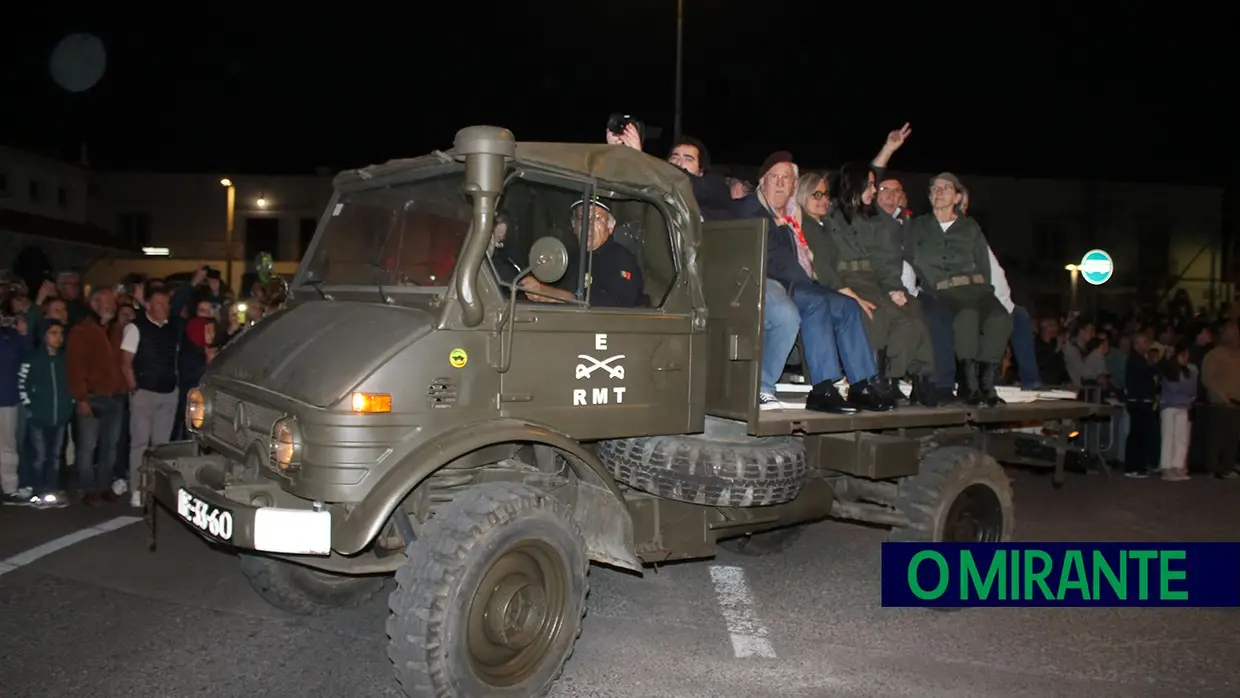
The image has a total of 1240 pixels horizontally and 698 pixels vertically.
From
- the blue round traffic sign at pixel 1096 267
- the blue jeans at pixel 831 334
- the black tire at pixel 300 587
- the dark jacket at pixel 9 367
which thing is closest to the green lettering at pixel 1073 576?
the blue jeans at pixel 831 334

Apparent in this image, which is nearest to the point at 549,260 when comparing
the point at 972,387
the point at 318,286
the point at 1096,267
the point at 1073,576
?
the point at 318,286

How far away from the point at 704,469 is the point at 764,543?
9.45 feet

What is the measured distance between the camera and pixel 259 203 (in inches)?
1534

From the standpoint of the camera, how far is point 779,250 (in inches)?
253

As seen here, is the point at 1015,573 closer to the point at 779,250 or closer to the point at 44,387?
the point at 779,250

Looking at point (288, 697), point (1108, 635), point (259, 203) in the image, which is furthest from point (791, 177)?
point (259, 203)

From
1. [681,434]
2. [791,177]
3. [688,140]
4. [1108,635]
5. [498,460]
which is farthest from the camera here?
[688,140]

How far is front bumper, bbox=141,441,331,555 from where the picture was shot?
4.20m

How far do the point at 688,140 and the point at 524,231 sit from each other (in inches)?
87.3

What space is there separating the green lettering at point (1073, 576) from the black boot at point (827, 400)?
2.22 metres

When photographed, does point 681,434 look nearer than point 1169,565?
Yes

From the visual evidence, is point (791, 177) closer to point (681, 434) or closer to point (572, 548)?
point (681, 434)

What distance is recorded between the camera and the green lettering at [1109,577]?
272 inches

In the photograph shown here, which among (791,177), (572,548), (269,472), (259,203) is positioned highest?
(259,203)
